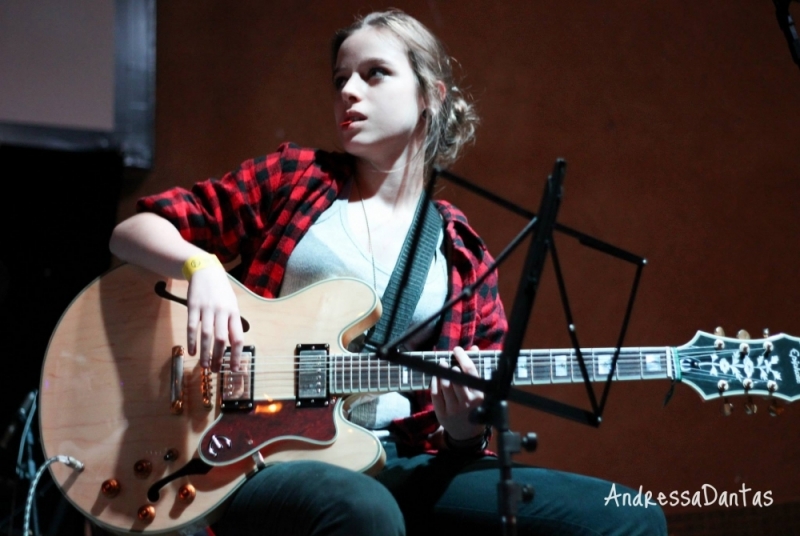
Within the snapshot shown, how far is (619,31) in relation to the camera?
2.58 m

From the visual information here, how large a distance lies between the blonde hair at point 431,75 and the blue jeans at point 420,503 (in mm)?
716

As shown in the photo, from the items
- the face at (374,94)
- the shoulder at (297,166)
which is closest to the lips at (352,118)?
the face at (374,94)

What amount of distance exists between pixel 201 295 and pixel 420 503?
1.72 feet

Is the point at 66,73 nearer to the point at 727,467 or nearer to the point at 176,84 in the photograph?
the point at 176,84

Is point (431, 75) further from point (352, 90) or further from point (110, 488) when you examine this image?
point (110, 488)

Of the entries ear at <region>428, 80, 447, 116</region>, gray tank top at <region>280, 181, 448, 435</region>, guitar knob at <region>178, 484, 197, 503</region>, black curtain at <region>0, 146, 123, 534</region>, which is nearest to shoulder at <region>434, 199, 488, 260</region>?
gray tank top at <region>280, 181, 448, 435</region>

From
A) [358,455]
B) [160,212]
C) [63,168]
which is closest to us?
[358,455]

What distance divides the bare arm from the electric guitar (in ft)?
0.18

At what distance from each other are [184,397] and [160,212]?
1.20 ft

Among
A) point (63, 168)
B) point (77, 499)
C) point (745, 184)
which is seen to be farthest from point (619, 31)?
point (77, 499)

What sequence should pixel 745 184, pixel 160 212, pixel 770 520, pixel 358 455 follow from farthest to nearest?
pixel 745 184 → pixel 770 520 → pixel 160 212 → pixel 358 455

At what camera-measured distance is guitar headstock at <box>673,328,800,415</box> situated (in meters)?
1.35

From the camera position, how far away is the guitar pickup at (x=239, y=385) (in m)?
1.34

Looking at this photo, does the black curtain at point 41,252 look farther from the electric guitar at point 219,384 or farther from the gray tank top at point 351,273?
the gray tank top at point 351,273
